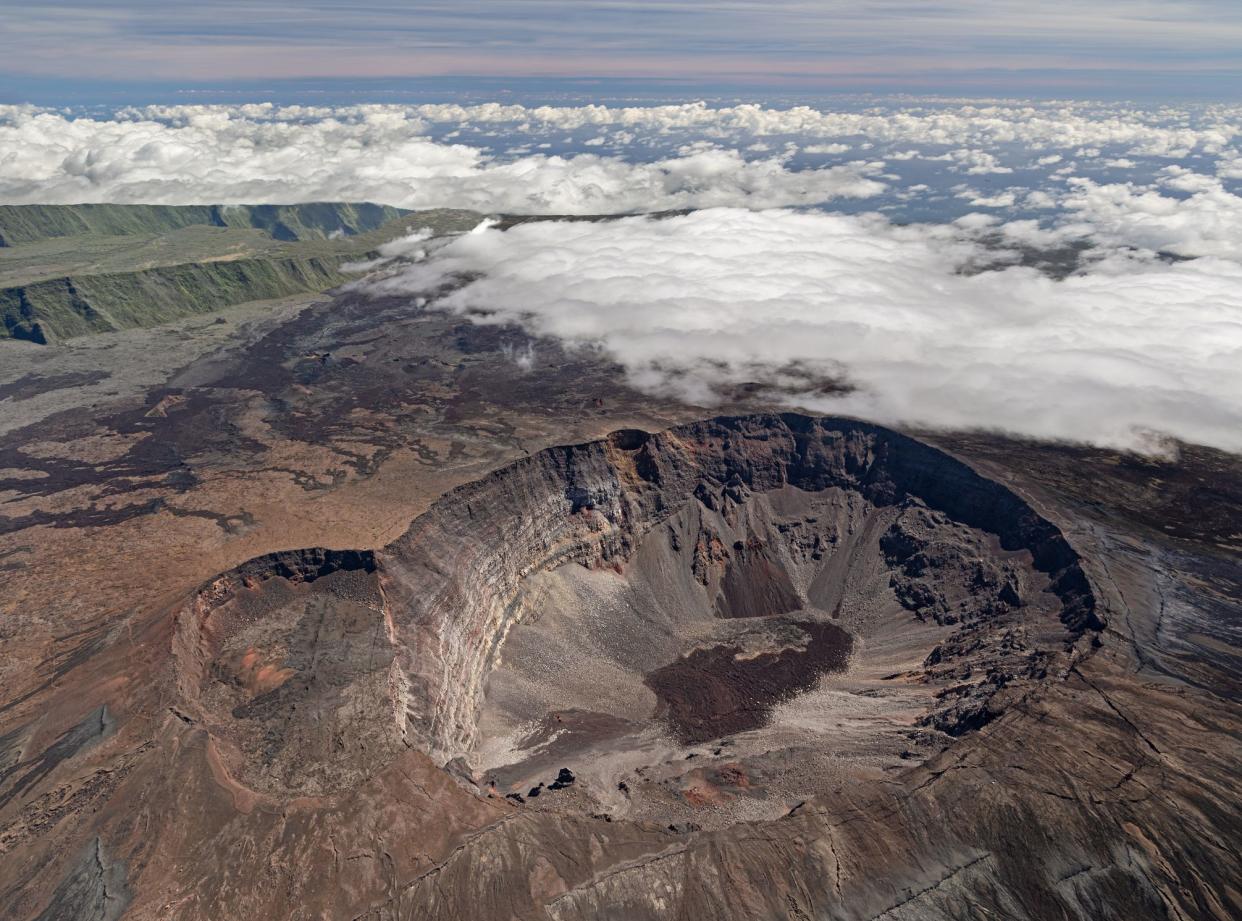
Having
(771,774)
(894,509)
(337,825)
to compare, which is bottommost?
(894,509)

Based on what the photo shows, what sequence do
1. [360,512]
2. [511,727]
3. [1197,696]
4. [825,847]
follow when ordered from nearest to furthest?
[825,847] → [1197,696] → [511,727] → [360,512]

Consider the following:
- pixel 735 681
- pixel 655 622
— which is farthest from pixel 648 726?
pixel 655 622

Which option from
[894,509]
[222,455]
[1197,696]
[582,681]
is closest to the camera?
[1197,696]

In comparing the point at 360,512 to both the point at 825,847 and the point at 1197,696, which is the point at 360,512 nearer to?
the point at 825,847

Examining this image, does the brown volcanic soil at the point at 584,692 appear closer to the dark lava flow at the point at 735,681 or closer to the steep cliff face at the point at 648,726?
the steep cliff face at the point at 648,726

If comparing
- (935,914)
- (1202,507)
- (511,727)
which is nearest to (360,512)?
(511,727)

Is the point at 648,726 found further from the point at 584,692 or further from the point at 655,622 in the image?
the point at 655,622

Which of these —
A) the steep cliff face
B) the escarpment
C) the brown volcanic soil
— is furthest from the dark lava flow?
the brown volcanic soil
